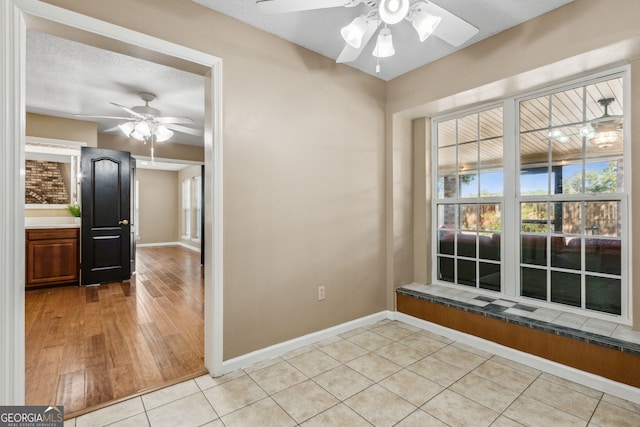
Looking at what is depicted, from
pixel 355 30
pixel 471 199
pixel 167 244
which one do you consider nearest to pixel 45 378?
pixel 355 30

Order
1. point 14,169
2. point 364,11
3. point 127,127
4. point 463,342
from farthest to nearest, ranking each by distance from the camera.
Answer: point 127,127
point 463,342
point 364,11
point 14,169

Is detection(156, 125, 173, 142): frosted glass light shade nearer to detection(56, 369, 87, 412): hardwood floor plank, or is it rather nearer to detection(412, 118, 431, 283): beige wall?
detection(56, 369, 87, 412): hardwood floor plank

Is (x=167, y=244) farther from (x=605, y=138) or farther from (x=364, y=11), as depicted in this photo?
(x=605, y=138)

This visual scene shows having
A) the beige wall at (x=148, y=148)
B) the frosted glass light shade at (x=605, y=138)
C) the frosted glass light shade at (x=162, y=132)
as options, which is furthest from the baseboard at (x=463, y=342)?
the beige wall at (x=148, y=148)

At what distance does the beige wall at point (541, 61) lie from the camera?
6.37 feet

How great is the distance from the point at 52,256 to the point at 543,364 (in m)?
6.24

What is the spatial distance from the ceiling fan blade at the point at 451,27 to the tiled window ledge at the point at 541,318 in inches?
84.3

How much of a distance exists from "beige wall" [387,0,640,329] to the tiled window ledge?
0.23 meters

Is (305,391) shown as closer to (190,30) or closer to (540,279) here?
(540,279)

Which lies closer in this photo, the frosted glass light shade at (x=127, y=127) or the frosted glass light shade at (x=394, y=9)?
the frosted glass light shade at (x=394, y=9)

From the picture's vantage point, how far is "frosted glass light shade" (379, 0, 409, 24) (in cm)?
151

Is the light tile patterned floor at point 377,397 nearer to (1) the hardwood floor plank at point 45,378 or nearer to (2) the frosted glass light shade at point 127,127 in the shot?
(1) the hardwood floor plank at point 45,378

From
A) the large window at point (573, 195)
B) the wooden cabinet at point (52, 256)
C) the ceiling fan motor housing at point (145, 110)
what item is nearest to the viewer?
the large window at point (573, 195)

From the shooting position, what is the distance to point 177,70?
3203 millimetres
